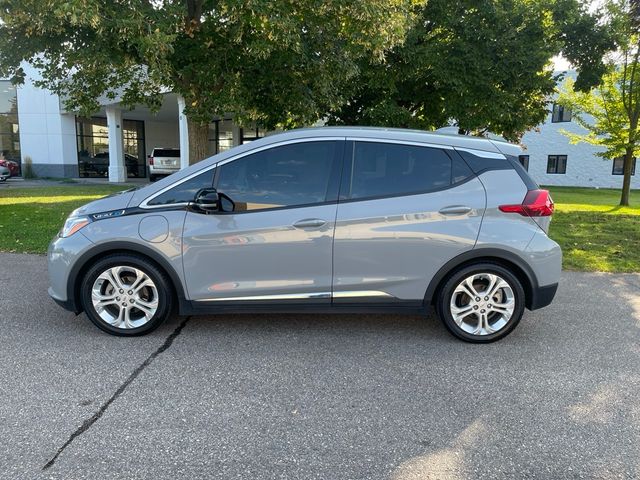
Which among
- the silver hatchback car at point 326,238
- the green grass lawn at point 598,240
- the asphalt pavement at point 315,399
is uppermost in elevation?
the silver hatchback car at point 326,238

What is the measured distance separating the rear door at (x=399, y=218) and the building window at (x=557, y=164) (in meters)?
34.2

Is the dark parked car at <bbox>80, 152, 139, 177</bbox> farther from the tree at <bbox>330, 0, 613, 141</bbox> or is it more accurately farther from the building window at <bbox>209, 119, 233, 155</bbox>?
the tree at <bbox>330, 0, 613, 141</bbox>

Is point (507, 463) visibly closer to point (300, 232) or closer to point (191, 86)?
point (300, 232)

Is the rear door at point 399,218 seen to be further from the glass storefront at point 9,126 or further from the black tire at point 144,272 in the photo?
the glass storefront at point 9,126

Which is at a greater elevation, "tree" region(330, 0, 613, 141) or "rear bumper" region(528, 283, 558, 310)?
"tree" region(330, 0, 613, 141)

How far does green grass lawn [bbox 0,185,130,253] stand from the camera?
8.34 m

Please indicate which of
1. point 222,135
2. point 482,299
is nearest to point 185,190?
point 482,299

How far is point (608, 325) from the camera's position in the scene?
493 cm

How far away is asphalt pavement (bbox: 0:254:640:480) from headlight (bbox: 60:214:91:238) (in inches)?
34.9

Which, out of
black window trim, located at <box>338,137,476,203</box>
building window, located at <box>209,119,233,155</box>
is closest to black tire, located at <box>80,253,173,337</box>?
black window trim, located at <box>338,137,476,203</box>

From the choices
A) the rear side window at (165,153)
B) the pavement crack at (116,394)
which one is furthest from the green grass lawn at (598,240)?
the rear side window at (165,153)

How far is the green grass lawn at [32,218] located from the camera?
27.3 ft

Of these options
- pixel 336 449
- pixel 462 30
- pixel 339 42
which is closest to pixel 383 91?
pixel 462 30

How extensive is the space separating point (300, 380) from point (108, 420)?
4.17 feet
